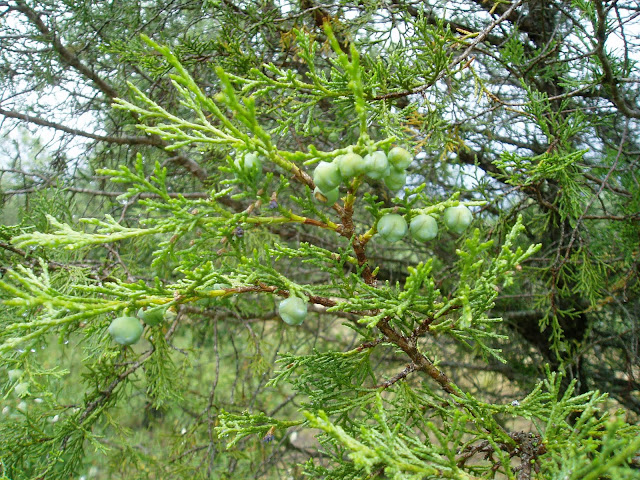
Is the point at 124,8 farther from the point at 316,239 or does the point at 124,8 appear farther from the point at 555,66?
the point at 555,66

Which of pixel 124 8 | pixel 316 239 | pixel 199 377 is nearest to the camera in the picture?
pixel 124 8

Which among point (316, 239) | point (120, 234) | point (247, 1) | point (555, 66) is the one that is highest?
point (247, 1)

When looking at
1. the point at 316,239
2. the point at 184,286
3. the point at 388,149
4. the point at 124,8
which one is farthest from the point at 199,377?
the point at 388,149

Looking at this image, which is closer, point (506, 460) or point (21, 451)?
point (506, 460)

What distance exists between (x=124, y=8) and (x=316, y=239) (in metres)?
2.41

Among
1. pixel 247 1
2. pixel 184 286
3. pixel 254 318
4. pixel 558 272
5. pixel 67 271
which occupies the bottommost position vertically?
pixel 254 318

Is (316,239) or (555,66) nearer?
(555,66)

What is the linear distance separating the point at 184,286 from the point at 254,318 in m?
2.62

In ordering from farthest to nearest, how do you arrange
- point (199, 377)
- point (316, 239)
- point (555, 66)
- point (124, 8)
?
point (199, 377) < point (316, 239) < point (124, 8) < point (555, 66)

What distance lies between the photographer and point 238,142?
139 cm

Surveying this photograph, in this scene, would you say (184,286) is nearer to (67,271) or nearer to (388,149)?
(388,149)

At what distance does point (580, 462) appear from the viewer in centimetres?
104

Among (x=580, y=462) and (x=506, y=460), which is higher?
(x=580, y=462)

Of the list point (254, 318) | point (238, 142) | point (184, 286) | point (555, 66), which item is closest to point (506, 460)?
point (184, 286)
